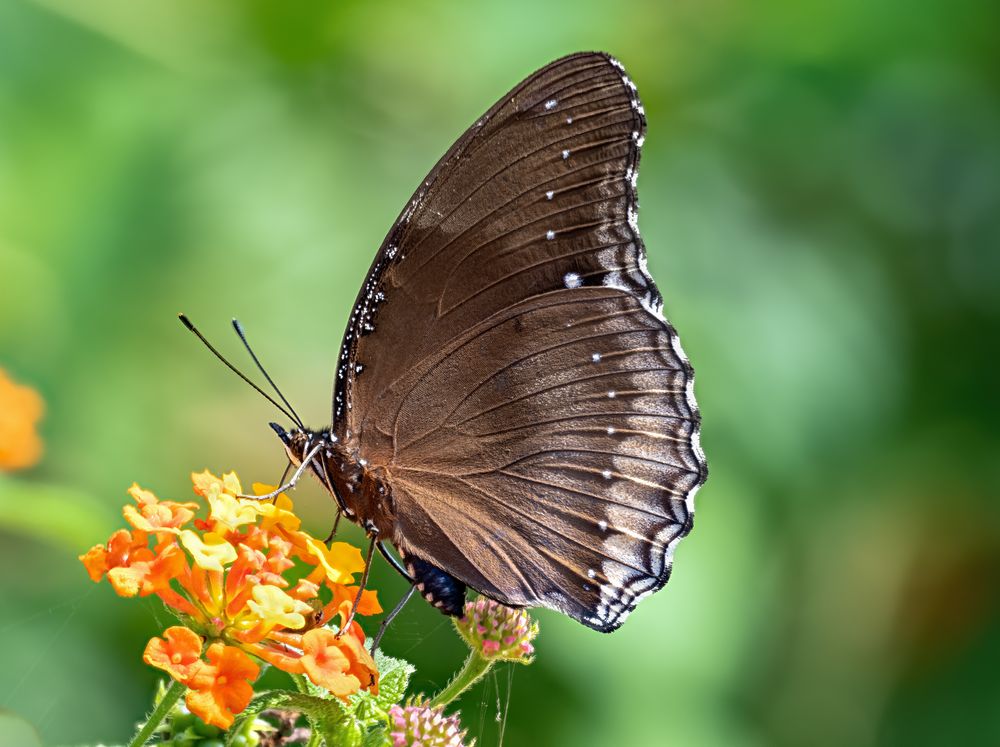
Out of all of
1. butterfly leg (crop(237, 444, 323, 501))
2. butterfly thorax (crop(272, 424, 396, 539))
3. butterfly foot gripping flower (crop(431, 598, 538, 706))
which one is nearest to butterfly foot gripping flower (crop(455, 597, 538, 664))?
butterfly foot gripping flower (crop(431, 598, 538, 706))

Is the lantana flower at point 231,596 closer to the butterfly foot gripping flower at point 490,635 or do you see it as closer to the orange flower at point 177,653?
the orange flower at point 177,653

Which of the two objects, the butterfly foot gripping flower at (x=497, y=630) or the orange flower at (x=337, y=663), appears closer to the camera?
the orange flower at (x=337, y=663)

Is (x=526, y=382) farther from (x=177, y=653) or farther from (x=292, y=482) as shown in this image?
(x=177, y=653)

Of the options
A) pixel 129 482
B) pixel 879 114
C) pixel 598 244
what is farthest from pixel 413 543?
pixel 879 114

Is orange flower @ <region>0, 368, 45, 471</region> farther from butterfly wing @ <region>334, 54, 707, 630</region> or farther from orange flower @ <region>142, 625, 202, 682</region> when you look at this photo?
orange flower @ <region>142, 625, 202, 682</region>

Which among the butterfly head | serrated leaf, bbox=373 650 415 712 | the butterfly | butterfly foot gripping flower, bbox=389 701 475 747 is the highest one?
the butterfly

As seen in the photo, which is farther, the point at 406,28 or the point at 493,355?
the point at 406,28

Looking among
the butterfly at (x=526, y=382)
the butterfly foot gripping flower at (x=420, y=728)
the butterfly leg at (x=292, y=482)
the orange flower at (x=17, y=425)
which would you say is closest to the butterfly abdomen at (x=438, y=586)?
the butterfly at (x=526, y=382)

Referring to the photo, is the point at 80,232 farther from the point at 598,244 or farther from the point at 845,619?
the point at 845,619
